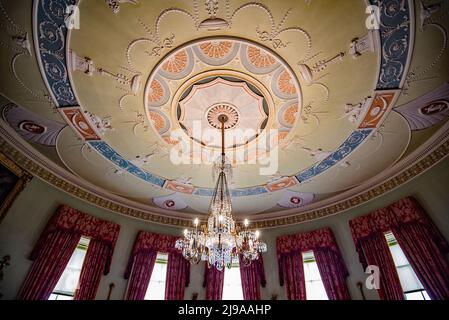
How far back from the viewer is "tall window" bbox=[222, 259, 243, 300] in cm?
682

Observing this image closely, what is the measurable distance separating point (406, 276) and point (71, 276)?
7.41m

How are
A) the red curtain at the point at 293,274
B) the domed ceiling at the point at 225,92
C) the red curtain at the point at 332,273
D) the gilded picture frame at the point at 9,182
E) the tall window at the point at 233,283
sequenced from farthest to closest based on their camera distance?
the tall window at the point at 233,283
the red curtain at the point at 293,274
the red curtain at the point at 332,273
the gilded picture frame at the point at 9,182
the domed ceiling at the point at 225,92

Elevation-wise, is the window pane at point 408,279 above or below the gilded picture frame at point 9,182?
below

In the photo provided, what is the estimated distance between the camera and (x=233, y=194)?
6922 mm

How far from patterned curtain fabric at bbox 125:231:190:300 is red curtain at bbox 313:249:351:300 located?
3507 millimetres

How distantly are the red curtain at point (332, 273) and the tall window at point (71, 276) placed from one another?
5819 millimetres

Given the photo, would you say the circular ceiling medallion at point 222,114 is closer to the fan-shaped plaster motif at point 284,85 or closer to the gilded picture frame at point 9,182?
the fan-shaped plaster motif at point 284,85

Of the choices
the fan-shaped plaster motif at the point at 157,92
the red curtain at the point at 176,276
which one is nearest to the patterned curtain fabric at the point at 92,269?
the red curtain at the point at 176,276

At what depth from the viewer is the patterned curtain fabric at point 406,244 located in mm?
4688

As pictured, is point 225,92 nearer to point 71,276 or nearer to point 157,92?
point 157,92

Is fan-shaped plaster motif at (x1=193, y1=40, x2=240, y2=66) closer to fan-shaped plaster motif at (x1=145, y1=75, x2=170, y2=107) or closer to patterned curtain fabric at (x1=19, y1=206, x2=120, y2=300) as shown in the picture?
fan-shaped plaster motif at (x1=145, y1=75, x2=170, y2=107)

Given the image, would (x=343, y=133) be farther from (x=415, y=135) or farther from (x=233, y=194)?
(x=233, y=194)

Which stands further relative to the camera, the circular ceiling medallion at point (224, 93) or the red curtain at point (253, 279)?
the red curtain at point (253, 279)

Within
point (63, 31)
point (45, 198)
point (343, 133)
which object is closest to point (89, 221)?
point (45, 198)
